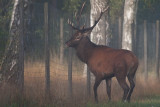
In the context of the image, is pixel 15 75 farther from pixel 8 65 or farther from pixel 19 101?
pixel 19 101

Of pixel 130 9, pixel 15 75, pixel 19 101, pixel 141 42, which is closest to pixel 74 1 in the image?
pixel 141 42

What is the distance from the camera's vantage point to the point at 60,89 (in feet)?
37.8

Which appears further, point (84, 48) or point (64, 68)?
point (64, 68)

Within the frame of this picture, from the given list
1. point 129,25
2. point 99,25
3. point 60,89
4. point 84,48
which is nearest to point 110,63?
point 84,48

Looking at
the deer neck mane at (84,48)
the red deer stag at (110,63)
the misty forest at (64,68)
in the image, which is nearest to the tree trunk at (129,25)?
the misty forest at (64,68)

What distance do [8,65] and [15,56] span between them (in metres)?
0.32

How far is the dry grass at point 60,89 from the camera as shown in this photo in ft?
31.8

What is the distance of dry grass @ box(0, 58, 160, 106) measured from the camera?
31.8 ft

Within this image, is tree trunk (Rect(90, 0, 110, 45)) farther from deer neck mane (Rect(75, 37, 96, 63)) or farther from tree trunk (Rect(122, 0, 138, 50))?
deer neck mane (Rect(75, 37, 96, 63))

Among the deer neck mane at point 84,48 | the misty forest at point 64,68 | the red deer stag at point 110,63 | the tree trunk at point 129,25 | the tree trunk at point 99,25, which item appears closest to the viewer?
the misty forest at point 64,68

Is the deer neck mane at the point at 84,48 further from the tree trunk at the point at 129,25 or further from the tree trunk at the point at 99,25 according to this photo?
the tree trunk at the point at 129,25

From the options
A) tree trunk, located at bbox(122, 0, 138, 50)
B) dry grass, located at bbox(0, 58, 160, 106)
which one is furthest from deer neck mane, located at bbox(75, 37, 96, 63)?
tree trunk, located at bbox(122, 0, 138, 50)

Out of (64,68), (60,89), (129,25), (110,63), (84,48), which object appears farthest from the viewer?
(129,25)

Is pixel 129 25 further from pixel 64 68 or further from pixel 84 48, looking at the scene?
pixel 84 48
